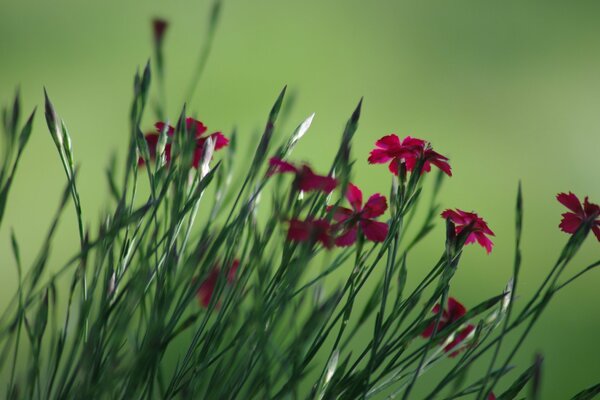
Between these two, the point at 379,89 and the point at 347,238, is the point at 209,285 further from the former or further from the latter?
the point at 379,89

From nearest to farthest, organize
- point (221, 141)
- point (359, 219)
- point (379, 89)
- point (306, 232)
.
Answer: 1. point (306, 232)
2. point (359, 219)
3. point (221, 141)
4. point (379, 89)

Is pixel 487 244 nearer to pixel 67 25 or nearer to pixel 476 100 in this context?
pixel 476 100

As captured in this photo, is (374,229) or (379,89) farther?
(379,89)

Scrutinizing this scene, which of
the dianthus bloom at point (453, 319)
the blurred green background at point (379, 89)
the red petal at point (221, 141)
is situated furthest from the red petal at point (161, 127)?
the blurred green background at point (379, 89)

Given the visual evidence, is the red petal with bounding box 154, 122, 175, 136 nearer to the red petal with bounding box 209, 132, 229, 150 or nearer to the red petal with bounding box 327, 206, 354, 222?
the red petal with bounding box 209, 132, 229, 150

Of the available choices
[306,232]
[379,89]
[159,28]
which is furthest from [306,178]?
[379,89]

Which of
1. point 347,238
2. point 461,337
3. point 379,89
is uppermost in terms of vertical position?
point 379,89

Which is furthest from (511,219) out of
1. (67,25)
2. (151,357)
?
(151,357)
